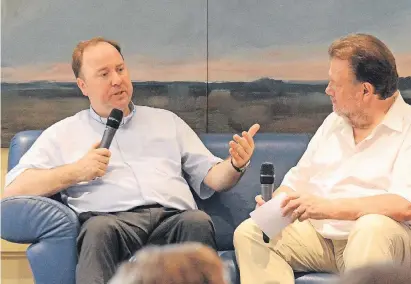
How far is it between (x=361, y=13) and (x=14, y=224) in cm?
189

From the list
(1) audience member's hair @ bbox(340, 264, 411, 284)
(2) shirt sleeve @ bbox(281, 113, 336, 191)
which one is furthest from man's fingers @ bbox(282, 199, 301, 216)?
(1) audience member's hair @ bbox(340, 264, 411, 284)

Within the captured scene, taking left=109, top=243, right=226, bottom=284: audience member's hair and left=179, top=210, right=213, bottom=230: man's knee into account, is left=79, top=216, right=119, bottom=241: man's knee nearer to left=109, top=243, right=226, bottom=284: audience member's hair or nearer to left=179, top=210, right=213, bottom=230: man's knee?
left=179, top=210, right=213, bottom=230: man's knee

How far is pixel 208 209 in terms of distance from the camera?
280cm

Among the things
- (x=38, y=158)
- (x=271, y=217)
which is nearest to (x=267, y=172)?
(x=271, y=217)

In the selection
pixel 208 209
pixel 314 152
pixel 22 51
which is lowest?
pixel 208 209

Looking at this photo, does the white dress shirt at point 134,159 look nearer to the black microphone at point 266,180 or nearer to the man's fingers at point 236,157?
the man's fingers at point 236,157

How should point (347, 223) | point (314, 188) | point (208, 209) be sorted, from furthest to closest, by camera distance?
point (208, 209) < point (314, 188) < point (347, 223)

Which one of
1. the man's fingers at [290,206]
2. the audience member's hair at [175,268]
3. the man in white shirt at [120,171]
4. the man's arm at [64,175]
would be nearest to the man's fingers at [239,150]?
the man in white shirt at [120,171]

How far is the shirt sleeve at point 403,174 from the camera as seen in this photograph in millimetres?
2242

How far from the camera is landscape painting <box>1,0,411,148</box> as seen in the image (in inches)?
125

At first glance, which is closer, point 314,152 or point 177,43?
point 314,152

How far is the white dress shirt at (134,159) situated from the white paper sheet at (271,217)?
1.55 feet

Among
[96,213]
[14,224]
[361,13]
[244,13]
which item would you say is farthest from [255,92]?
[14,224]

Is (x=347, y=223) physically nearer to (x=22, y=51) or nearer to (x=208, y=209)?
(x=208, y=209)
